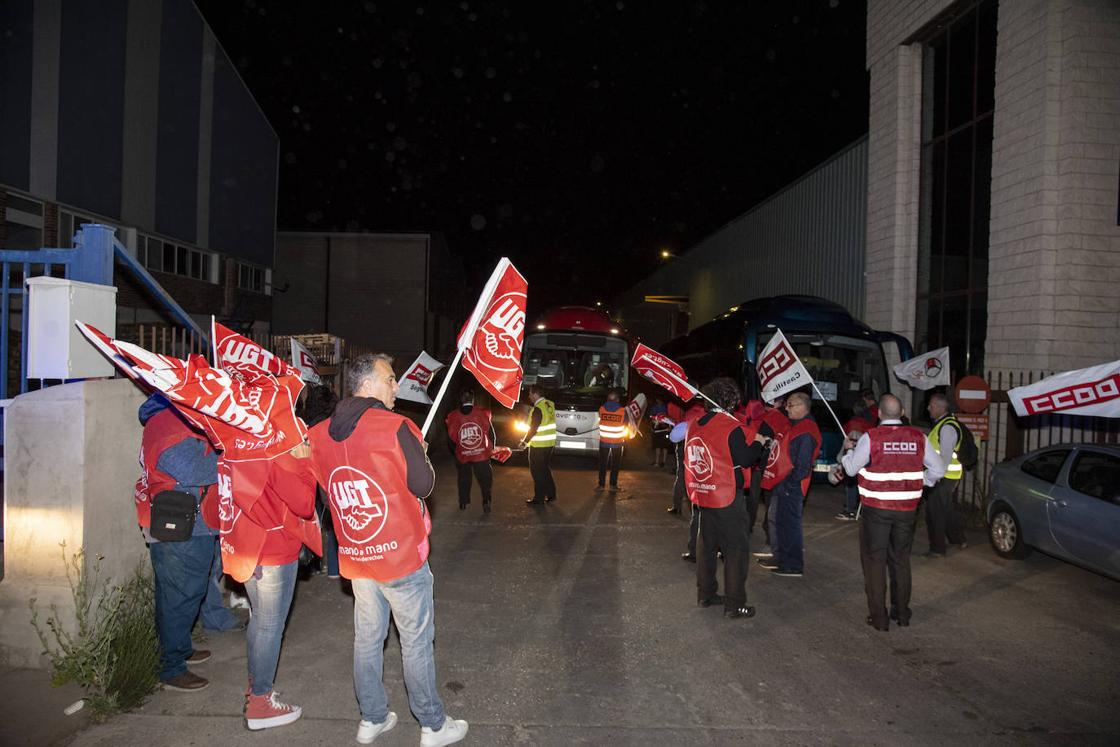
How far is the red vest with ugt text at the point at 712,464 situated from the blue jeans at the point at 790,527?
170 centimetres

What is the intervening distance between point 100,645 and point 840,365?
12.3 m

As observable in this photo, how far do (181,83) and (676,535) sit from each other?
1759cm

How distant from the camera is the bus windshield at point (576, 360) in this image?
644 inches

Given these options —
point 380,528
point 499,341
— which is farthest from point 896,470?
point 380,528

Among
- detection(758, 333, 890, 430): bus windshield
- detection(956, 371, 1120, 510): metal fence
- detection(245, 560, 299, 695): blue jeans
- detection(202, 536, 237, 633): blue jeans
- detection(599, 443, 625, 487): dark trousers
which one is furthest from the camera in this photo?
detection(758, 333, 890, 430): bus windshield

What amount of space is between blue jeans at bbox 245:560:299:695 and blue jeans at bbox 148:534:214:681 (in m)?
0.73

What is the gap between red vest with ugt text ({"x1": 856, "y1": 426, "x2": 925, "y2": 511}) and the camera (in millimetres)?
5965

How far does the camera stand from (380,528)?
380cm

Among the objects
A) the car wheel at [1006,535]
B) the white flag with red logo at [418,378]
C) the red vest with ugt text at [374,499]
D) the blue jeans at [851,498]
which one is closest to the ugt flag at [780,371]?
the car wheel at [1006,535]

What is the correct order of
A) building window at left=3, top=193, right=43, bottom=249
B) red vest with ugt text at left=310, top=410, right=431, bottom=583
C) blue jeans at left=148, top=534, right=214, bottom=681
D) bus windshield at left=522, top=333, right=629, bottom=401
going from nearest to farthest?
1. red vest with ugt text at left=310, top=410, right=431, bottom=583
2. blue jeans at left=148, top=534, right=214, bottom=681
3. building window at left=3, top=193, right=43, bottom=249
4. bus windshield at left=522, top=333, right=629, bottom=401

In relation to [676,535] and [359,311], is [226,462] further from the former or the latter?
[359,311]

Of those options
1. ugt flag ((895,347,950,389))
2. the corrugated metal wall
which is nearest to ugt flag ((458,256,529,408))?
ugt flag ((895,347,950,389))

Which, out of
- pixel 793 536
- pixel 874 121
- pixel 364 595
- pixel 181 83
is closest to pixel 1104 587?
pixel 793 536

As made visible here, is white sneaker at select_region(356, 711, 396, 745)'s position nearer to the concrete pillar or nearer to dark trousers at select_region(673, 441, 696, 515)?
the concrete pillar
